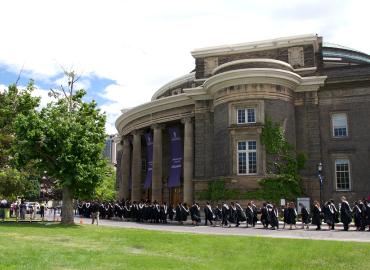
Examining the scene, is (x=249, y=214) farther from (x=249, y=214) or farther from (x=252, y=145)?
(x=252, y=145)

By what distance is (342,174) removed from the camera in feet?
121

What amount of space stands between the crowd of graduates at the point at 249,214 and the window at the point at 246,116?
694 centimetres

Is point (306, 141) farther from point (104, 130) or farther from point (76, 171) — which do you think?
point (76, 171)

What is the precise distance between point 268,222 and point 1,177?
1792cm

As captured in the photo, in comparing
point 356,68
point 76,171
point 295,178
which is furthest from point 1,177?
point 356,68

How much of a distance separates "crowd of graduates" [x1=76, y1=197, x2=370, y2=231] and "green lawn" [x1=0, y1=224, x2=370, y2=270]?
8.89 meters

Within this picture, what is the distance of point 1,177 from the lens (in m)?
31.8

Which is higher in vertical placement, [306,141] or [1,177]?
[306,141]

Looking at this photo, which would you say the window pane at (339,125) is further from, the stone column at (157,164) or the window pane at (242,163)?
the stone column at (157,164)

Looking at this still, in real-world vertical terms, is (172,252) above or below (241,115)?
below

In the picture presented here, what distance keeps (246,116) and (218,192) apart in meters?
6.26

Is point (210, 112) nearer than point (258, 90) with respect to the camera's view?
No

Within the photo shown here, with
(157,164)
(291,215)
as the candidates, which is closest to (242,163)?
(291,215)

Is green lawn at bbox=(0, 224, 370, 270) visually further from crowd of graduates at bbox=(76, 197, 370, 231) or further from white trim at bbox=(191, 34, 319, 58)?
white trim at bbox=(191, 34, 319, 58)
